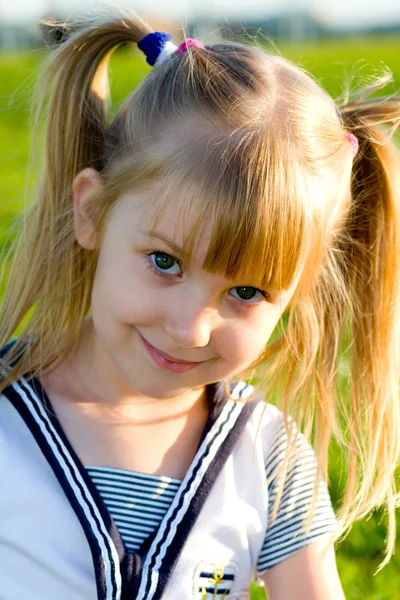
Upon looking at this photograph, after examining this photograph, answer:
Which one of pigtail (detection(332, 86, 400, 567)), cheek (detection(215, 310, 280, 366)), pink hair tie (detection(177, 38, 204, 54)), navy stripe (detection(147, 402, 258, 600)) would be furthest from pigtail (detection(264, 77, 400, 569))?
pink hair tie (detection(177, 38, 204, 54))

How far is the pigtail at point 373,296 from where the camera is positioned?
2096 mm

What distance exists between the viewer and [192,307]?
5.62 feet

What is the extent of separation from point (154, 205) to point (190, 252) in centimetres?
11

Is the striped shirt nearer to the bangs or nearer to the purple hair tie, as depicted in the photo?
the bangs

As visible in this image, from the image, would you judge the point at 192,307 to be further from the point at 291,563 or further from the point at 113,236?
the point at 291,563

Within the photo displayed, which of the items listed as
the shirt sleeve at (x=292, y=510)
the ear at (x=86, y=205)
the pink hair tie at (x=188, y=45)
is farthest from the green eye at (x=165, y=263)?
the shirt sleeve at (x=292, y=510)

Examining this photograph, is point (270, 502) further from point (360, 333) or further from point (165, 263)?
point (165, 263)

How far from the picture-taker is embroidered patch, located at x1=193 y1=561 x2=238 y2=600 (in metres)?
1.95

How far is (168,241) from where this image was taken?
1719mm

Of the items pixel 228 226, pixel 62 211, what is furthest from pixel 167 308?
pixel 62 211

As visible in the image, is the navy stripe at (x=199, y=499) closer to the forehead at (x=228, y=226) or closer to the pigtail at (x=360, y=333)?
the pigtail at (x=360, y=333)

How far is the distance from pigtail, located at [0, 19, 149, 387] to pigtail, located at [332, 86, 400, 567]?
513 mm

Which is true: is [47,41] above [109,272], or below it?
above

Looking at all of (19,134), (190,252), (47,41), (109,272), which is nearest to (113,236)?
(109,272)
